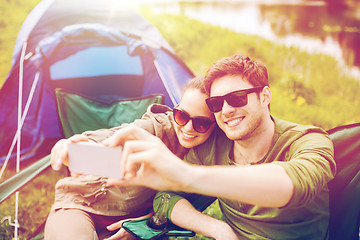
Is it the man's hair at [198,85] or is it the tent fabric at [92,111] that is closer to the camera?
the man's hair at [198,85]

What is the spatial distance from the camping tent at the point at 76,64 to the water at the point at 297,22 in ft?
13.5

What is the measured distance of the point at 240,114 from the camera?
4.64ft

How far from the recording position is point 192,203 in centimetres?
165

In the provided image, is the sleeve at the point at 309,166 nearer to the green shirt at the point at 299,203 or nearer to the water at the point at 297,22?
the green shirt at the point at 299,203

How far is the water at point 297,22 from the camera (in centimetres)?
703

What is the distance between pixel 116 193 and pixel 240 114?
874 millimetres

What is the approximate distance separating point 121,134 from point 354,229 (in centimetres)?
132

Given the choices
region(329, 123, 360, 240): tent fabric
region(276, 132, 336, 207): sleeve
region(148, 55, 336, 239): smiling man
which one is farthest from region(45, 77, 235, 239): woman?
region(329, 123, 360, 240): tent fabric

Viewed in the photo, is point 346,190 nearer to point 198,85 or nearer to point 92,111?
point 198,85

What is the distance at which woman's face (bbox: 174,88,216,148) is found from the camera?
1.63 meters

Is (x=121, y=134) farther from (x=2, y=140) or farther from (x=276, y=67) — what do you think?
(x=276, y=67)

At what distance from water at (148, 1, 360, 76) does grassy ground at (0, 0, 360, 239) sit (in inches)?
30.2

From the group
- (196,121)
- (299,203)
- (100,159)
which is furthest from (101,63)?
(299,203)

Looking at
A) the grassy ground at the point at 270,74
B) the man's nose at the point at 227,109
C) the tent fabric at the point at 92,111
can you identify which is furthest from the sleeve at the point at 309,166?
the tent fabric at the point at 92,111
